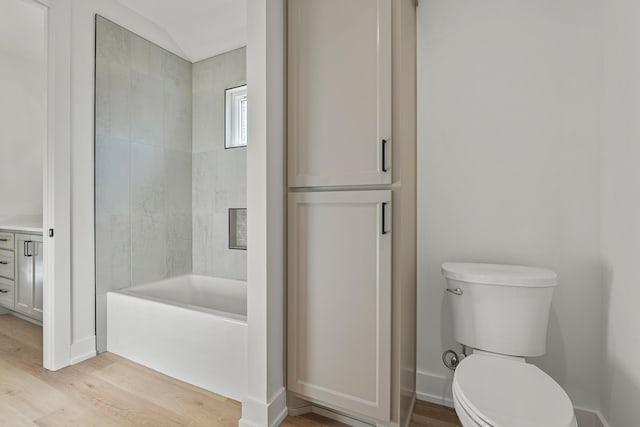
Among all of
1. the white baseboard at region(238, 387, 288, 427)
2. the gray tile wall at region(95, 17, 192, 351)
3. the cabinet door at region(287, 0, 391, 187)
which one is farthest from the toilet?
the gray tile wall at region(95, 17, 192, 351)

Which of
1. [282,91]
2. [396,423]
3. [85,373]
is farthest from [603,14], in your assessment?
[85,373]

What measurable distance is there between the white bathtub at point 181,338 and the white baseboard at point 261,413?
0.19 meters

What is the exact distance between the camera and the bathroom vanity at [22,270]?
8.27 feet

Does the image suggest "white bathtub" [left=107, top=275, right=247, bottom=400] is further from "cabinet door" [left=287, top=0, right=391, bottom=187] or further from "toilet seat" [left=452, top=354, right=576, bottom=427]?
"toilet seat" [left=452, top=354, right=576, bottom=427]

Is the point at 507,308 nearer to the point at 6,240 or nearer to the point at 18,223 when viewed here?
the point at 6,240

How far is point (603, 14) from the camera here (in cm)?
135

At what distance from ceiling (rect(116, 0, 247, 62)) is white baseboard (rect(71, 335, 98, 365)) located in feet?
7.82

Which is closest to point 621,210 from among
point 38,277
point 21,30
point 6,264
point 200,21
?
point 200,21

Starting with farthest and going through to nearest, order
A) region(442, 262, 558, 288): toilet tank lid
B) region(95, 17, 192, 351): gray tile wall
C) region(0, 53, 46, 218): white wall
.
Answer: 1. region(0, 53, 46, 218): white wall
2. region(95, 17, 192, 351): gray tile wall
3. region(442, 262, 558, 288): toilet tank lid

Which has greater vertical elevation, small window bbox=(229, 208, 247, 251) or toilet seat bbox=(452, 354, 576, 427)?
small window bbox=(229, 208, 247, 251)

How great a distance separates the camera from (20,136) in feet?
10.4

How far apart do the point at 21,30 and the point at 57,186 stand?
1.73m

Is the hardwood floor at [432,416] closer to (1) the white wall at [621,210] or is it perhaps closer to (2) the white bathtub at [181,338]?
(1) the white wall at [621,210]

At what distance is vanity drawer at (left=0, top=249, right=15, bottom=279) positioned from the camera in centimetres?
275
